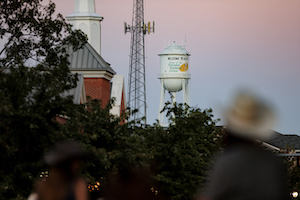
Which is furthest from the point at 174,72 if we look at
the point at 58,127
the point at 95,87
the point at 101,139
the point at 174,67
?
the point at 58,127

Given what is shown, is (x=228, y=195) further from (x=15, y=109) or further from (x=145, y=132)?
(x=145, y=132)

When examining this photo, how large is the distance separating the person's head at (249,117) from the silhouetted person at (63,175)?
5.28ft

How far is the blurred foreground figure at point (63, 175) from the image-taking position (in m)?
3.82

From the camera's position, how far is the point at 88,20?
55.9 meters

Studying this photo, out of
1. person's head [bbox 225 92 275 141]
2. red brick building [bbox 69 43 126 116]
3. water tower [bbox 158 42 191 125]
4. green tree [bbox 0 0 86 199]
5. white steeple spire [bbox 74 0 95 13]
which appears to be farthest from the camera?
water tower [bbox 158 42 191 125]

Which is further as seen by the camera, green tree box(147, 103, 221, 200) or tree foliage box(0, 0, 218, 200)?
green tree box(147, 103, 221, 200)

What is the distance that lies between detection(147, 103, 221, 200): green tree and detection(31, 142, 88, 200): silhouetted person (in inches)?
1007

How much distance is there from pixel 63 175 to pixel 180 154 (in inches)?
1054

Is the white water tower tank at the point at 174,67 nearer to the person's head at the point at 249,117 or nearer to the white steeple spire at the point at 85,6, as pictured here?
the white steeple spire at the point at 85,6

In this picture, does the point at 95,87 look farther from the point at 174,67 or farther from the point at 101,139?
the point at 174,67

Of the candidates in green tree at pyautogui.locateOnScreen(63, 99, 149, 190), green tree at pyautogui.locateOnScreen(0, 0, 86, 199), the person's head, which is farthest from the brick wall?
the person's head

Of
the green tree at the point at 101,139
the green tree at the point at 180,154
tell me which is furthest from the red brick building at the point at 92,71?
the green tree at the point at 101,139

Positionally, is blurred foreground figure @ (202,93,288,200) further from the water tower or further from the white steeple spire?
the water tower

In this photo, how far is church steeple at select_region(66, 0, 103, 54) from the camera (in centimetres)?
5581
